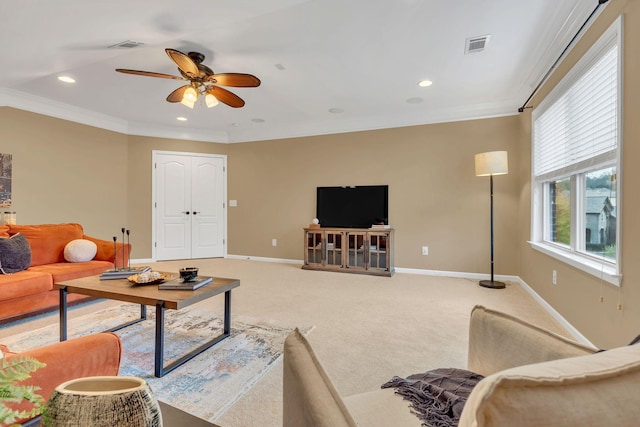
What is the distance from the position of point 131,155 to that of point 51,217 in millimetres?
1637

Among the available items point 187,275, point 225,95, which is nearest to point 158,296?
point 187,275

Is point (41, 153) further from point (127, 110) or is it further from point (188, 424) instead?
point (188, 424)

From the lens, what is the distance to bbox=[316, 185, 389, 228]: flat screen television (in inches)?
194

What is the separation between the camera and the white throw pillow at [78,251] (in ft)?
10.7

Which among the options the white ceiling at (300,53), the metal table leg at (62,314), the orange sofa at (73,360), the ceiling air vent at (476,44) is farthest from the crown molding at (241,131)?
the orange sofa at (73,360)

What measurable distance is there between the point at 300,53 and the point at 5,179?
4275 mm

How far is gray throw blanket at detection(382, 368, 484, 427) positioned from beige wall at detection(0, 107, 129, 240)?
542 centimetres

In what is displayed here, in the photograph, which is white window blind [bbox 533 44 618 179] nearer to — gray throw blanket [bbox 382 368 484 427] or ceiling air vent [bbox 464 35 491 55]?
ceiling air vent [bbox 464 35 491 55]

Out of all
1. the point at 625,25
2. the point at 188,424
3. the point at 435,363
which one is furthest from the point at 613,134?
the point at 188,424

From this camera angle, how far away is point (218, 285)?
2.18m

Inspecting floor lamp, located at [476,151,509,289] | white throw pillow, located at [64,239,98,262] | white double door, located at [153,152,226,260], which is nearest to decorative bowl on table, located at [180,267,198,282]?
→ white throw pillow, located at [64,239,98,262]

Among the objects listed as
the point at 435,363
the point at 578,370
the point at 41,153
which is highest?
the point at 41,153

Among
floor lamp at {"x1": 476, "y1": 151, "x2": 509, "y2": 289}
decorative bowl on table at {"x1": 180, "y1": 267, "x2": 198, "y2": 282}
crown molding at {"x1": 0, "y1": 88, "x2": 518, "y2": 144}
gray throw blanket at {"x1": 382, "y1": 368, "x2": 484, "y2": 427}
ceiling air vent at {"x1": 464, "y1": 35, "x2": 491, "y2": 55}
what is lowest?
gray throw blanket at {"x1": 382, "y1": 368, "x2": 484, "y2": 427}

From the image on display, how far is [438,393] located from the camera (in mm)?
945
